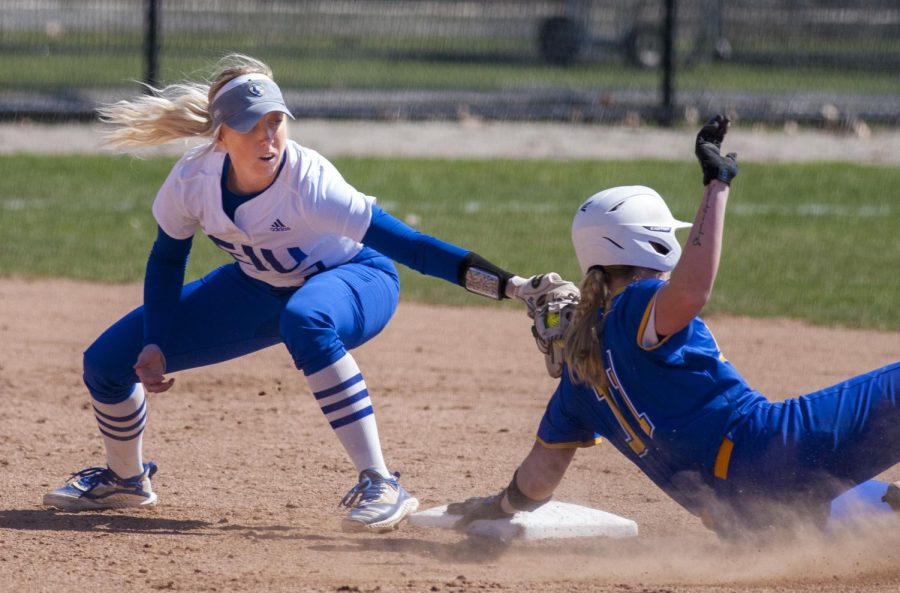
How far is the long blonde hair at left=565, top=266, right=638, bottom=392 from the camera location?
372 centimetres

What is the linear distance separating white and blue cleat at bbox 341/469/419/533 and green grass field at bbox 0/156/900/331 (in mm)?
4196

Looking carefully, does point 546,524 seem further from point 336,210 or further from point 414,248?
point 336,210

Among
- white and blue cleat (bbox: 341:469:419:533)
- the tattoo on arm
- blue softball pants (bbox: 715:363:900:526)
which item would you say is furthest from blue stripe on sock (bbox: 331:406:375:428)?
the tattoo on arm

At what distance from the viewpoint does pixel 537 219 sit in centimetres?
1027

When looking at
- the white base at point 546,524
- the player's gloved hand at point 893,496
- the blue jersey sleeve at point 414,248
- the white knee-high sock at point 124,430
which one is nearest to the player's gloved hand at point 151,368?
the white knee-high sock at point 124,430

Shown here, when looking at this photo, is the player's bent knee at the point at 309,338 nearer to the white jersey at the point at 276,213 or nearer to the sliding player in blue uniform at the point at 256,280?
the sliding player in blue uniform at the point at 256,280

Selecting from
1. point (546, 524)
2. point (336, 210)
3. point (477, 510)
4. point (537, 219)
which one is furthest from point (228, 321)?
point (537, 219)

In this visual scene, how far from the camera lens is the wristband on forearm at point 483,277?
4.26m

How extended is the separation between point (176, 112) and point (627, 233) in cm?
166

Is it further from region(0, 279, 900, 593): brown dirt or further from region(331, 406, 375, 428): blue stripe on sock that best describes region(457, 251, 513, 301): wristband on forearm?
region(0, 279, 900, 593): brown dirt

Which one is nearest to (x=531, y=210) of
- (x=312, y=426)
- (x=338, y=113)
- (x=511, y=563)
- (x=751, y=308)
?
(x=751, y=308)

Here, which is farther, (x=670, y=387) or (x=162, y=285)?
(x=162, y=285)

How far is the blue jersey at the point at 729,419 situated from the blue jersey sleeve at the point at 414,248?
28.7 inches

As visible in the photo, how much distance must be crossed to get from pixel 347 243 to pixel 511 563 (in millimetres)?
1271
